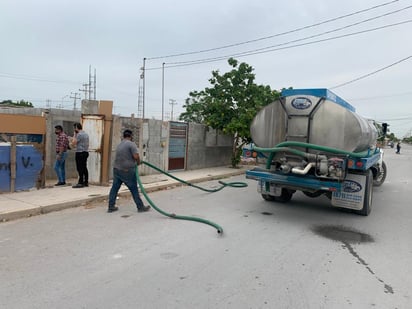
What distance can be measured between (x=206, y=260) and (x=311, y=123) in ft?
11.9

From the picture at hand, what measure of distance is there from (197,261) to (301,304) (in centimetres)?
147

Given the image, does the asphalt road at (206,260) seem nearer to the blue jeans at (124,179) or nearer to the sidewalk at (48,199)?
the sidewalk at (48,199)

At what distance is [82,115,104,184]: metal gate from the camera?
912cm

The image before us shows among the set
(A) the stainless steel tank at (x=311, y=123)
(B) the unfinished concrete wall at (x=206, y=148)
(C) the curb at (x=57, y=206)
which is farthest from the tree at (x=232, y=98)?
(A) the stainless steel tank at (x=311, y=123)

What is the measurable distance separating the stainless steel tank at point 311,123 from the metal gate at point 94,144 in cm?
458

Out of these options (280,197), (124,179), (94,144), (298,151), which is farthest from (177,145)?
(298,151)

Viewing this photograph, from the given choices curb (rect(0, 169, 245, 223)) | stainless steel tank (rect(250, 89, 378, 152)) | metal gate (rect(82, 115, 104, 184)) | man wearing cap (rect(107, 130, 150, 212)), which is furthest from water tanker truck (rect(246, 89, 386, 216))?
metal gate (rect(82, 115, 104, 184))

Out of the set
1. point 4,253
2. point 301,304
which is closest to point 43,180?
point 4,253

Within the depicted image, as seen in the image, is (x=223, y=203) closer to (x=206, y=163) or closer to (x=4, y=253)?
(x=4, y=253)

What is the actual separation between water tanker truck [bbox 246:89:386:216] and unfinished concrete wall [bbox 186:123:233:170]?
704cm

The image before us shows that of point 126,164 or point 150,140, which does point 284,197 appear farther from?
point 150,140

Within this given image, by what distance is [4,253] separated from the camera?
432 centimetres

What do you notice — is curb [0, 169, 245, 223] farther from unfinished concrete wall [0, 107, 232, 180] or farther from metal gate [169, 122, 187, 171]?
metal gate [169, 122, 187, 171]

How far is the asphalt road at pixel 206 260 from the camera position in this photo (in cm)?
329
